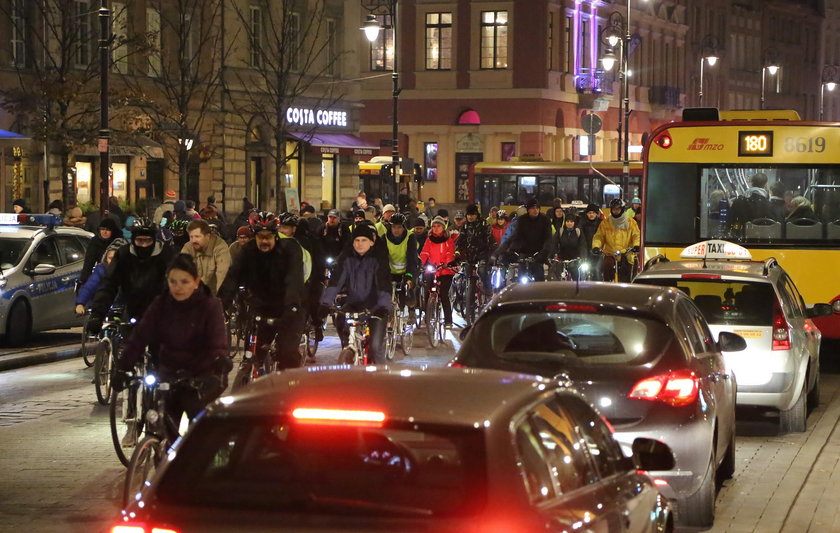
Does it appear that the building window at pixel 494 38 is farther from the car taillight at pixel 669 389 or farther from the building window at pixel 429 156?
the car taillight at pixel 669 389

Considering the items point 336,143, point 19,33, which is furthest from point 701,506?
point 336,143

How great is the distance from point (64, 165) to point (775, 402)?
904 inches

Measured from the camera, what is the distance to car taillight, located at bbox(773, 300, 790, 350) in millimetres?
12508

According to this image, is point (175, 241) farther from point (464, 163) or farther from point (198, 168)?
point (464, 163)

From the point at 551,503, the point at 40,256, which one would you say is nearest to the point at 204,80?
the point at 40,256

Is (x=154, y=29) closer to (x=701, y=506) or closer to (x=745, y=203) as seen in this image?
(x=745, y=203)

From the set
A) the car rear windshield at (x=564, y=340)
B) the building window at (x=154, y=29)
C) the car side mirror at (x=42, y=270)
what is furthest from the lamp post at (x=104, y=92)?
the building window at (x=154, y=29)

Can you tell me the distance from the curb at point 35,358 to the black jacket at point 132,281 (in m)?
6.39

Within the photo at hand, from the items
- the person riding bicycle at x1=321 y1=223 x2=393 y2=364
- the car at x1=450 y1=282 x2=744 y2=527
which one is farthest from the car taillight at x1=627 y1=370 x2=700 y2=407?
the person riding bicycle at x1=321 y1=223 x2=393 y2=364

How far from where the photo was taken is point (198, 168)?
45.2 metres

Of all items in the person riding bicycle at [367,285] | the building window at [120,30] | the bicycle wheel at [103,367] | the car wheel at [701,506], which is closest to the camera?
the car wheel at [701,506]

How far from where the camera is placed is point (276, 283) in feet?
42.9

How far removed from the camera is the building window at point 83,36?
36344 mm

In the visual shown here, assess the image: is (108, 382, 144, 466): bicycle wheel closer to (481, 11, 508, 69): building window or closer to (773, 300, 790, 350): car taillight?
(773, 300, 790, 350): car taillight
